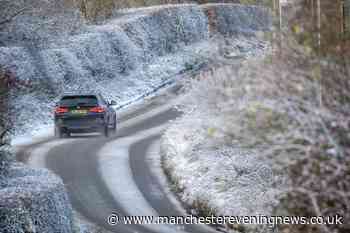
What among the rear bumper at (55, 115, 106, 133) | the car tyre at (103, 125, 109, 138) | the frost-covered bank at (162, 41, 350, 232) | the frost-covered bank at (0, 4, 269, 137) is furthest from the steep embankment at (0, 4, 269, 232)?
the frost-covered bank at (162, 41, 350, 232)

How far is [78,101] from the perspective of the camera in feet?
83.7

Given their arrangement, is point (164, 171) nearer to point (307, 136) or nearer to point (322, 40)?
point (322, 40)

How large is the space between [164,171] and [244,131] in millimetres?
13049

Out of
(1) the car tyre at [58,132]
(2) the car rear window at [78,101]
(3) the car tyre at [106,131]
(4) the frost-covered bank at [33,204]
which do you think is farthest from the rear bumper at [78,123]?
(4) the frost-covered bank at [33,204]

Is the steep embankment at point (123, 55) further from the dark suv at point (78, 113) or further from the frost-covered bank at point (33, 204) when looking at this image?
the dark suv at point (78, 113)

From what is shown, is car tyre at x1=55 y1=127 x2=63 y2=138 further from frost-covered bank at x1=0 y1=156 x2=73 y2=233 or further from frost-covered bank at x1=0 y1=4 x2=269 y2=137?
frost-covered bank at x1=0 y1=156 x2=73 y2=233

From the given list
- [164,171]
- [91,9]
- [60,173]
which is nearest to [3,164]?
[60,173]

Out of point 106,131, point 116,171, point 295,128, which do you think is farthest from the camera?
point 106,131

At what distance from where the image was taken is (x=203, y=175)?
21.0 m

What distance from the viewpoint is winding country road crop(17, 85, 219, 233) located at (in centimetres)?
1903

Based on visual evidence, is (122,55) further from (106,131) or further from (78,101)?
(78,101)

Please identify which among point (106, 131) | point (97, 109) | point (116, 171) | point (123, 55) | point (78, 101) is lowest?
point (116, 171)

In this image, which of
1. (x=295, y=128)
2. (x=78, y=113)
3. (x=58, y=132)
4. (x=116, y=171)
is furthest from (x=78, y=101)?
(x=295, y=128)

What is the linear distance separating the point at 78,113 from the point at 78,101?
41 centimetres
